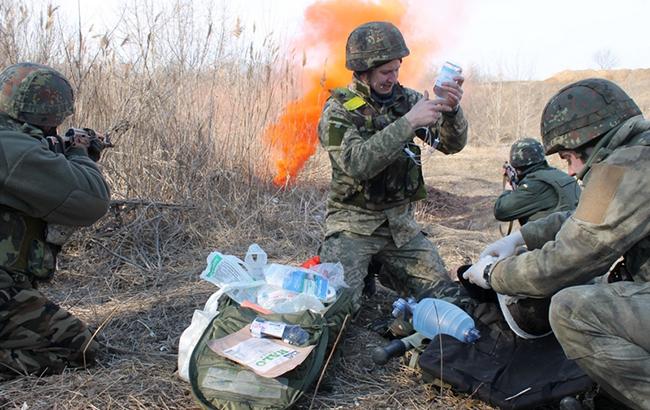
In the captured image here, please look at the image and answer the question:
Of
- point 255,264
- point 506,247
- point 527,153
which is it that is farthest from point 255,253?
point 527,153

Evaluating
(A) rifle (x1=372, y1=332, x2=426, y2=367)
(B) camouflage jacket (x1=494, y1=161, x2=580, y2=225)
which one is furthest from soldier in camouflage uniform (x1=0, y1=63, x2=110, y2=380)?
(B) camouflage jacket (x1=494, y1=161, x2=580, y2=225)

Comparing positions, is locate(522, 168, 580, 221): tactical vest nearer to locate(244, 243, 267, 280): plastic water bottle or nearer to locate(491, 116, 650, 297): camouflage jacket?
locate(491, 116, 650, 297): camouflage jacket

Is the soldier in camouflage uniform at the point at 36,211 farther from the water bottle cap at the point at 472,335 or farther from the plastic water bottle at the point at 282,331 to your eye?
the water bottle cap at the point at 472,335

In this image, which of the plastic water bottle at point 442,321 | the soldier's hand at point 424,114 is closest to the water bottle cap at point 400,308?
the plastic water bottle at point 442,321

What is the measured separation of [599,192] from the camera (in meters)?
2.04

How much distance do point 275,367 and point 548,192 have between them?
246 cm

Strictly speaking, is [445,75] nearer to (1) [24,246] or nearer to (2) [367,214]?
(2) [367,214]

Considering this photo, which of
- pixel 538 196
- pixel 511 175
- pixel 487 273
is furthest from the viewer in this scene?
pixel 511 175

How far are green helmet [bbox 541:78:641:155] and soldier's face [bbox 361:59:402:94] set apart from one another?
147 cm

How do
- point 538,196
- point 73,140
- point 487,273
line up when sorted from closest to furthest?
point 487,273
point 73,140
point 538,196

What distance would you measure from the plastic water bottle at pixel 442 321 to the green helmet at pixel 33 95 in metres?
2.04

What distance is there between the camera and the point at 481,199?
28.3 ft

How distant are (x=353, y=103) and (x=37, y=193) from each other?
1891mm

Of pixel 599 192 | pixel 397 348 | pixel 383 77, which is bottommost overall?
pixel 397 348
